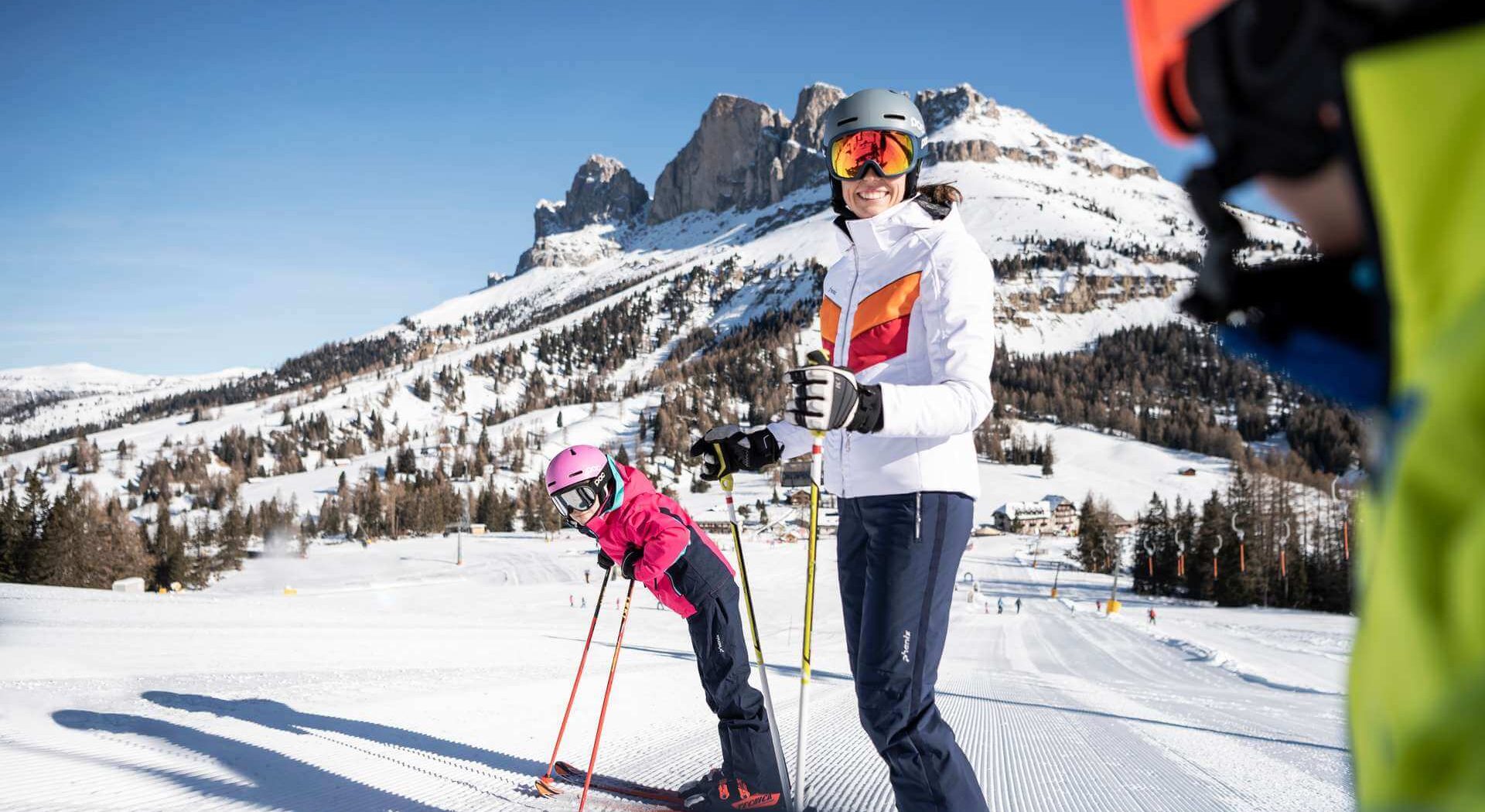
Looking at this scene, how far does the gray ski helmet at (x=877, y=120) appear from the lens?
3014mm

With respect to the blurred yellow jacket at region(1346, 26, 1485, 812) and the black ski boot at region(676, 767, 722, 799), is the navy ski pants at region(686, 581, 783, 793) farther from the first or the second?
the blurred yellow jacket at region(1346, 26, 1485, 812)

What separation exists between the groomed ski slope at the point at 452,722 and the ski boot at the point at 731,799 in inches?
9.0

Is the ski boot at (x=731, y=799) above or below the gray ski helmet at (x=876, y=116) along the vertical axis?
below

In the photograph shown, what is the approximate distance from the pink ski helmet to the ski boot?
1553 millimetres

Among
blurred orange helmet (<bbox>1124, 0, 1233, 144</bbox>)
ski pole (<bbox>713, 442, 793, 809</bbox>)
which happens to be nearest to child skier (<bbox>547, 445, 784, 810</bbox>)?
ski pole (<bbox>713, 442, 793, 809</bbox>)

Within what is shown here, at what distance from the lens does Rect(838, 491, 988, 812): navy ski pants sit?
91.3 inches

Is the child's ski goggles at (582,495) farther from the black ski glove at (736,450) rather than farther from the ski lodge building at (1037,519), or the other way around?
the ski lodge building at (1037,519)

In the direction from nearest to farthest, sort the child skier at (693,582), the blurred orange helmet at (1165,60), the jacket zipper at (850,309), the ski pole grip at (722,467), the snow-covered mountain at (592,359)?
1. the blurred orange helmet at (1165,60)
2. the jacket zipper at (850,309)
3. the ski pole grip at (722,467)
4. the child skier at (693,582)
5. the snow-covered mountain at (592,359)

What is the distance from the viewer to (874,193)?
290cm

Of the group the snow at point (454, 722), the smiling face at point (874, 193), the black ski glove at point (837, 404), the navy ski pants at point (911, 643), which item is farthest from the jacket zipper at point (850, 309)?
the snow at point (454, 722)

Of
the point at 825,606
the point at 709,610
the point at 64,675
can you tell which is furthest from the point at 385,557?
the point at 709,610

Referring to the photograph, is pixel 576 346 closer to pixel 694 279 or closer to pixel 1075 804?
pixel 694 279

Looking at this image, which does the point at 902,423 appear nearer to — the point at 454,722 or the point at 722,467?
the point at 722,467

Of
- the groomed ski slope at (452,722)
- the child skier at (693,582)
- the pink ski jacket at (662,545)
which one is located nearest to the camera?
the groomed ski slope at (452,722)
